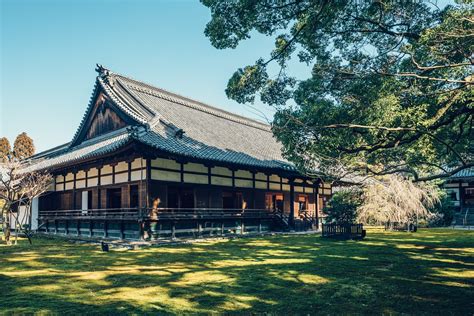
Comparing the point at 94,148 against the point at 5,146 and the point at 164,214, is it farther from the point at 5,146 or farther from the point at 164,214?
the point at 5,146

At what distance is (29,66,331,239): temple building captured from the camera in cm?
1677

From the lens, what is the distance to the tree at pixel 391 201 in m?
21.5

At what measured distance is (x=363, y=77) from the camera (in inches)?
409

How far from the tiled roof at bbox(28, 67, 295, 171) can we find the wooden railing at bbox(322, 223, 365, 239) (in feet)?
18.7

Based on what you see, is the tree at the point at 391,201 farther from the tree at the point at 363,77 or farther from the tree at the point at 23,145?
the tree at the point at 23,145

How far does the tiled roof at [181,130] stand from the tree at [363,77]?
6.82 meters

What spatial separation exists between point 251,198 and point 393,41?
13.9 m

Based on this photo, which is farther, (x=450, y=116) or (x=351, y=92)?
(x=351, y=92)

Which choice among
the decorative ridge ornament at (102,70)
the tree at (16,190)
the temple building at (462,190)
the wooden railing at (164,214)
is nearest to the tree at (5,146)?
the tree at (16,190)

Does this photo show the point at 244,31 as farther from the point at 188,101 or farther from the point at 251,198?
the point at 188,101

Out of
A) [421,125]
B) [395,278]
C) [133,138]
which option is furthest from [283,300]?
[133,138]

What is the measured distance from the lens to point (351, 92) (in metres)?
10.7

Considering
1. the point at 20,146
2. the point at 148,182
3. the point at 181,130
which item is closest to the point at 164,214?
the point at 148,182

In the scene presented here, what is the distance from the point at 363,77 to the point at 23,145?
143 ft
